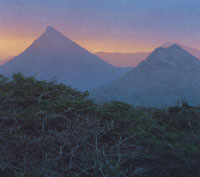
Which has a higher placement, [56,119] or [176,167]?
[56,119]

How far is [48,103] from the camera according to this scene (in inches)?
204

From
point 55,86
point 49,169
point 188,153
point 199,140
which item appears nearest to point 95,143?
point 49,169

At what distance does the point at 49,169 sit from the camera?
11.0 feet

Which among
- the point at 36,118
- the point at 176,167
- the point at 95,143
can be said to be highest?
the point at 36,118

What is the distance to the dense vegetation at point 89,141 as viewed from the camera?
11.5 feet

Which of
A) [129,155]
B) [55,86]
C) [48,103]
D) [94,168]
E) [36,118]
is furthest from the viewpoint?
[55,86]

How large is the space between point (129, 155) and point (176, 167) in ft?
2.43

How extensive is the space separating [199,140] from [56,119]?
8.47ft

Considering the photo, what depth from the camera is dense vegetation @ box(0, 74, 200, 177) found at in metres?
3.49

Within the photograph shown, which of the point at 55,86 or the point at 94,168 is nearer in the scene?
the point at 94,168

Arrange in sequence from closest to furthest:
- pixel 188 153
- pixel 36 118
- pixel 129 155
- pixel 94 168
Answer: pixel 94 168 < pixel 129 155 < pixel 188 153 < pixel 36 118

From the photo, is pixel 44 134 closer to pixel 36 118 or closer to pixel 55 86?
pixel 36 118

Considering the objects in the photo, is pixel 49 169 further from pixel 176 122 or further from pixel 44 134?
pixel 176 122

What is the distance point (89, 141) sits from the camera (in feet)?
13.1
